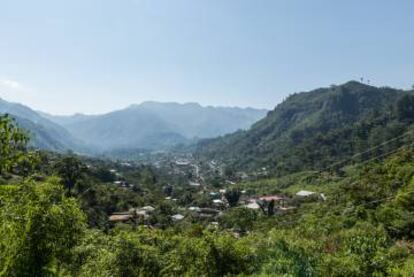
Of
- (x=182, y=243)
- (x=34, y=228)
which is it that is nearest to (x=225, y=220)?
(x=182, y=243)

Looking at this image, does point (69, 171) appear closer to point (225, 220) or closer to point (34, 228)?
point (225, 220)

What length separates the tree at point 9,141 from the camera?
627 centimetres

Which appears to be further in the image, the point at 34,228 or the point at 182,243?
the point at 182,243

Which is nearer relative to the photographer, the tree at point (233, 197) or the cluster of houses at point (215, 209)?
the cluster of houses at point (215, 209)

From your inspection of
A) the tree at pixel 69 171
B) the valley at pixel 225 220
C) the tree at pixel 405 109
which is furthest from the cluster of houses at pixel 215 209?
the tree at pixel 405 109

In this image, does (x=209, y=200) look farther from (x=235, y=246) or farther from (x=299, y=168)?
(x=235, y=246)

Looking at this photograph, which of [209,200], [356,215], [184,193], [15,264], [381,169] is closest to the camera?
[15,264]

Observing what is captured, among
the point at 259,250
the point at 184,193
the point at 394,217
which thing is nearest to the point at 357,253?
the point at 259,250

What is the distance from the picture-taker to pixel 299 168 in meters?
116

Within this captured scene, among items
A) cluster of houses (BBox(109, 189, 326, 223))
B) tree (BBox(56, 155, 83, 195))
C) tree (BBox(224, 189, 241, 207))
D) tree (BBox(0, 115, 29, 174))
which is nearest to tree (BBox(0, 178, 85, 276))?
tree (BBox(0, 115, 29, 174))

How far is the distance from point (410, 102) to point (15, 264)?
415 feet

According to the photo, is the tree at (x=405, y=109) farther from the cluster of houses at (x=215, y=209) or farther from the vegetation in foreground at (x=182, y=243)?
the vegetation in foreground at (x=182, y=243)

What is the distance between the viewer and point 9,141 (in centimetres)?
635

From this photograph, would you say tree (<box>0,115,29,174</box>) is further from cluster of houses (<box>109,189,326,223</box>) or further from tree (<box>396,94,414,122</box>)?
tree (<box>396,94,414,122</box>)
